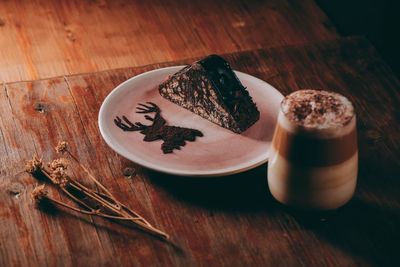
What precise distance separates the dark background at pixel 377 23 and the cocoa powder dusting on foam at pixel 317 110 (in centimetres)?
128

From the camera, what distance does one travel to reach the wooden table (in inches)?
37.6

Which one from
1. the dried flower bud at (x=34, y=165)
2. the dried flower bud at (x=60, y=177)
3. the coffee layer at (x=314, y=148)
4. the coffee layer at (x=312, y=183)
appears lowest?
the dried flower bud at (x=34, y=165)

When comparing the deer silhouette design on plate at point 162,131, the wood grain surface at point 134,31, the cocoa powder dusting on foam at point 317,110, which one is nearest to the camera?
the cocoa powder dusting on foam at point 317,110

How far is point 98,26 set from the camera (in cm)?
222

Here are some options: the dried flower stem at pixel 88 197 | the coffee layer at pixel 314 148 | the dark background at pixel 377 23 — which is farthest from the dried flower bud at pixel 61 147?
A: the dark background at pixel 377 23

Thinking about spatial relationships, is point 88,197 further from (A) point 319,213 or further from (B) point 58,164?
(A) point 319,213

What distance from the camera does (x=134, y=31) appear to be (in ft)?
7.19

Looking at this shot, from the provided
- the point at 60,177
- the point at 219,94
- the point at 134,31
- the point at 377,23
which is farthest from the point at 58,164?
the point at 377,23

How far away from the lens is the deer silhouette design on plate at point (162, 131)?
1.12 m

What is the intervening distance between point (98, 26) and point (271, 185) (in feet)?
4.52

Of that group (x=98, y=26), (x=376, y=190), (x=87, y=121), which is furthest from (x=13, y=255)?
(x=98, y=26)

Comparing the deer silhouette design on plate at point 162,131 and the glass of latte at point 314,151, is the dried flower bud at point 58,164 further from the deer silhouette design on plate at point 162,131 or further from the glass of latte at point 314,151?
the glass of latte at point 314,151

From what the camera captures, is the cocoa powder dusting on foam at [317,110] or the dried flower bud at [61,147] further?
the dried flower bud at [61,147]

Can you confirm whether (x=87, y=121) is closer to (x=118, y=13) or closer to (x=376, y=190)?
(x=376, y=190)
